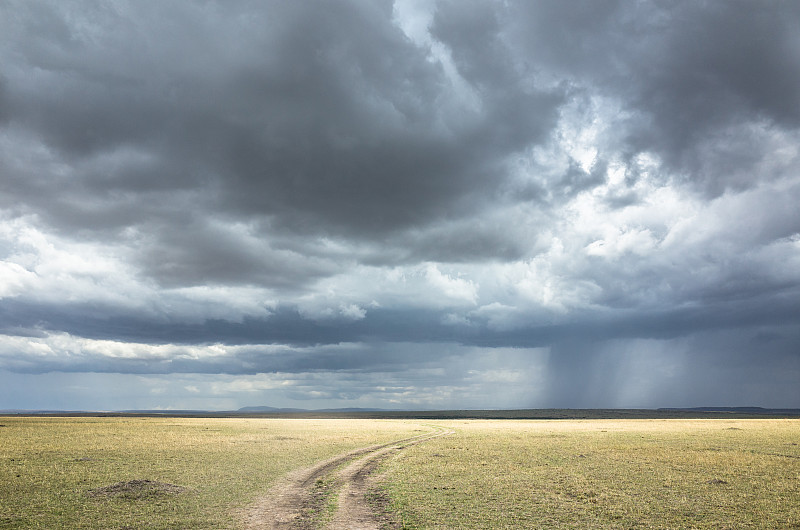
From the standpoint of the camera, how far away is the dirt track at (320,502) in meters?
20.5

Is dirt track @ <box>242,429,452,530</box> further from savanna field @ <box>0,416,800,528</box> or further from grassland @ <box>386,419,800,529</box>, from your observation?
grassland @ <box>386,419,800,529</box>

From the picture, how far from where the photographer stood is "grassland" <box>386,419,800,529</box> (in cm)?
2192

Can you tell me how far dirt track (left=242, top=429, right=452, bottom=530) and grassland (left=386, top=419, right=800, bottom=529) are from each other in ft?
5.60

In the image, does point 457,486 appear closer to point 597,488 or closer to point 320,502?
point 597,488

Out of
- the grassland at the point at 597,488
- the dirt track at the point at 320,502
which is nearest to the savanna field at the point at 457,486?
the grassland at the point at 597,488

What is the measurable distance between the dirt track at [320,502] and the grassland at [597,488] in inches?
67.2

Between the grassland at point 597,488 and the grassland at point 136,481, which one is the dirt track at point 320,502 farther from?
the grassland at point 597,488

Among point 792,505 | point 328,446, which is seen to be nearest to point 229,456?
point 328,446

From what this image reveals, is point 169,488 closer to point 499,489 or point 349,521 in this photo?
point 349,521

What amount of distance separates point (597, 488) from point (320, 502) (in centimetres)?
1688

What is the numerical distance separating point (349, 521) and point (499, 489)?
38.2 feet

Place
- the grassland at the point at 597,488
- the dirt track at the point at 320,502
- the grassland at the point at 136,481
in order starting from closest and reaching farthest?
the dirt track at the point at 320,502, the grassland at the point at 597,488, the grassland at the point at 136,481

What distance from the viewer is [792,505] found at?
2445cm

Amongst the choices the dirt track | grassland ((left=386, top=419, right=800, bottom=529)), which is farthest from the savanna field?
the dirt track
